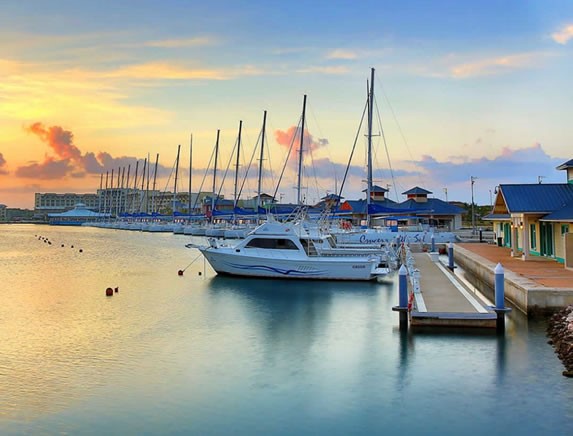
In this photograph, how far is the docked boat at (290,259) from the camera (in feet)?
89.3

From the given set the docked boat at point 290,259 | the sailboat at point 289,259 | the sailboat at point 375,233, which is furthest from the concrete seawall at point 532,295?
the sailboat at point 375,233

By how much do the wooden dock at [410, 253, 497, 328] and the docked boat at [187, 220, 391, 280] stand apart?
5.09 meters

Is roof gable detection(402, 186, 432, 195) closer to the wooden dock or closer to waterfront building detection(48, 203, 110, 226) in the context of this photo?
the wooden dock

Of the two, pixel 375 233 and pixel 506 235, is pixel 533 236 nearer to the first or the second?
pixel 506 235

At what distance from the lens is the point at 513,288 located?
738 inches

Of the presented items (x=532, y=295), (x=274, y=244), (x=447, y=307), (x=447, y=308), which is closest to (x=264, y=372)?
(x=447, y=308)

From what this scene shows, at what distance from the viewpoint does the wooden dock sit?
15492mm

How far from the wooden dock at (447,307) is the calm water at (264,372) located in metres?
0.62

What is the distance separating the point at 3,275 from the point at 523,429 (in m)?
33.6

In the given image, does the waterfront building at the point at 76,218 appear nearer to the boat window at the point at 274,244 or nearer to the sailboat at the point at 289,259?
the sailboat at the point at 289,259

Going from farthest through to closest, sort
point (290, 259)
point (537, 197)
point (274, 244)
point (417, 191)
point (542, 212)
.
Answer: point (417, 191) → point (274, 244) → point (290, 259) → point (537, 197) → point (542, 212)

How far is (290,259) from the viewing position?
89.5 feet

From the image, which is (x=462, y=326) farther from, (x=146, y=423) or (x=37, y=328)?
(x=37, y=328)

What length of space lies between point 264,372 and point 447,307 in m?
7.25
